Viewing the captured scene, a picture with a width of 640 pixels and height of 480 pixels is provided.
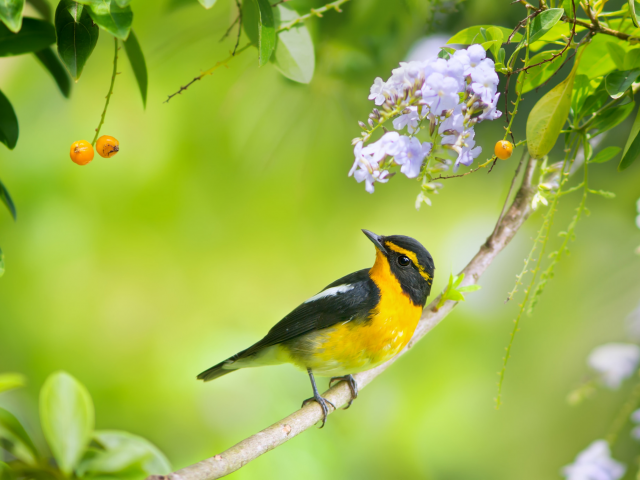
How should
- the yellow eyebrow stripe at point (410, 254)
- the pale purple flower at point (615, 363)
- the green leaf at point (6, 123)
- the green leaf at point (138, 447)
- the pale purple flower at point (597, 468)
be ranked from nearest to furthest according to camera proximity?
the green leaf at point (6, 123) → the yellow eyebrow stripe at point (410, 254) → the green leaf at point (138, 447) → the pale purple flower at point (597, 468) → the pale purple flower at point (615, 363)

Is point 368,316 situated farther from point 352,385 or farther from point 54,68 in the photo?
point 54,68

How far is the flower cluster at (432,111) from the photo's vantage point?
0.48m

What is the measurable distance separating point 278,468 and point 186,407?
12.8 inches

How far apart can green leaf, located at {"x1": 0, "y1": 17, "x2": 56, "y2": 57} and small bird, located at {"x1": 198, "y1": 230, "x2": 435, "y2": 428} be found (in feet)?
1.74

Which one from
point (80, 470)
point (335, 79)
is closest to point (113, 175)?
point (335, 79)

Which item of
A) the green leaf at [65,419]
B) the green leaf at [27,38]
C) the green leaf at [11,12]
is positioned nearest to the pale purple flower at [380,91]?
the green leaf at [11,12]

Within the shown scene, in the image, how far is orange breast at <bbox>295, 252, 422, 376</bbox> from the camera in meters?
0.79

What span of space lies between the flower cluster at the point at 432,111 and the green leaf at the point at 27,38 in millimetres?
466

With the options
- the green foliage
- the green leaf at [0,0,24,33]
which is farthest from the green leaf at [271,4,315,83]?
the green foliage

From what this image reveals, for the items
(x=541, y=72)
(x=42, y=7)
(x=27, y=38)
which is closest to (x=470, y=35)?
(x=541, y=72)

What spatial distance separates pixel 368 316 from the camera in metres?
0.80

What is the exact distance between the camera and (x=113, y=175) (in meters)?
1.46

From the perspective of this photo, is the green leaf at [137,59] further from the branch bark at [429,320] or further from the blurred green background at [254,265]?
the blurred green background at [254,265]

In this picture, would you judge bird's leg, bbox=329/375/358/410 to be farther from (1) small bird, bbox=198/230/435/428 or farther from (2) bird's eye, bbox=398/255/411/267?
(2) bird's eye, bbox=398/255/411/267
